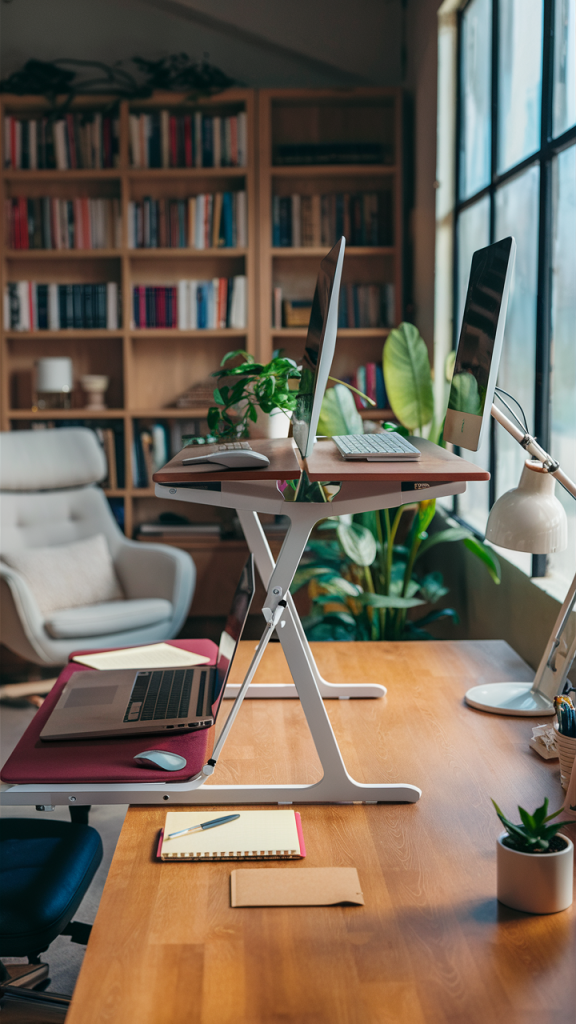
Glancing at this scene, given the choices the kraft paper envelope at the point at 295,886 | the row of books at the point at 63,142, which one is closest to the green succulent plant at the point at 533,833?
the kraft paper envelope at the point at 295,886

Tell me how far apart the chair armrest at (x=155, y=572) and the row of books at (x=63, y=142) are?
191cm

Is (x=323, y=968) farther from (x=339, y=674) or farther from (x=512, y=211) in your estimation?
(x=512, y=211)

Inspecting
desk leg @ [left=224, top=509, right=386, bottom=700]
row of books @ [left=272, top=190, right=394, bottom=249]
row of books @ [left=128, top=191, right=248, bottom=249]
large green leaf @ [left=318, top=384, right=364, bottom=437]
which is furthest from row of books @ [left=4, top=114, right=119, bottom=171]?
desk leg @ [left=224, top=509, right=386, bottom=700]

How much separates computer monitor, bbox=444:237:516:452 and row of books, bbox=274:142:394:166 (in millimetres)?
2783

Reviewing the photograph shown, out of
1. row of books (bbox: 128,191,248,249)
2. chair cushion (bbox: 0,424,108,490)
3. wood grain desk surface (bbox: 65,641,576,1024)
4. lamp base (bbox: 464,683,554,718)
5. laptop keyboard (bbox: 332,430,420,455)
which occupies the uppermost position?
row of books (bbox: 128,191,248,249)

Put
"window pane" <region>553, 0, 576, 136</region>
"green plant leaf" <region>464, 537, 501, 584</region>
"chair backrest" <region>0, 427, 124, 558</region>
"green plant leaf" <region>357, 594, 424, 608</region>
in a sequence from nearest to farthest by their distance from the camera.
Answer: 1. "window pane" <region>553, 0, 576, 136</region>
2. "green plant leaf" <region>464, 537, 501, 584</region>
3. "green plant leaf" <region>357, 594, 424, 608</region>
4. "chair backrest" <region>0, 427, 124, 558</region>

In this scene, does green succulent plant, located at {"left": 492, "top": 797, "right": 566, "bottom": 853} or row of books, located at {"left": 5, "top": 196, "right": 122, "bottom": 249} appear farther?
row of books, located at {"left": 5, "top": 196, "right": 122, "bottom": 249}

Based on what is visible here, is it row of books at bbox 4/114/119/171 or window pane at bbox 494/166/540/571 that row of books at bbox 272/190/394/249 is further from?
window pane at bbox 494/166/540/571

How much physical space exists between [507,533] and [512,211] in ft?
5.04

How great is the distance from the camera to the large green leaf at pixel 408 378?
2824 millimetres

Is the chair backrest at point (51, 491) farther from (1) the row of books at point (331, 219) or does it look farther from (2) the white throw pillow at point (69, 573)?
(1) the row of books at point (331, 219)

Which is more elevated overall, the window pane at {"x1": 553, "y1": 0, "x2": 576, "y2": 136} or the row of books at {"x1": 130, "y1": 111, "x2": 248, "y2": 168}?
the row of books at {"x1": 130, "y1": 111, "x2": 248, "y2": 168}

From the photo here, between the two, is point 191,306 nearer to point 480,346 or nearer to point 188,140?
point 188,140

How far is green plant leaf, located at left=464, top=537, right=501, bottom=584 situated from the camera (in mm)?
2523
